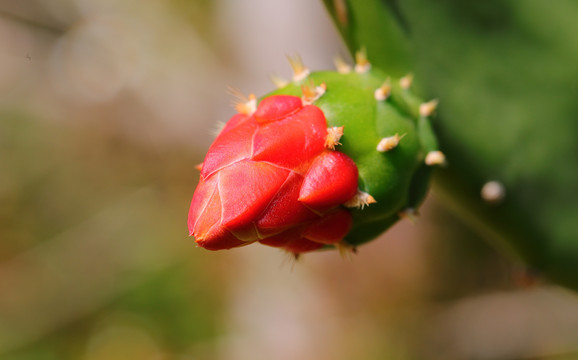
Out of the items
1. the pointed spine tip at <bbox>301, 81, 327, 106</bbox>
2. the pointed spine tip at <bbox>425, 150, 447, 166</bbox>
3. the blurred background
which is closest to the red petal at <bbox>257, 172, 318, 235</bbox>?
the pointed spine tip at <bbox>301, 81, 327, 106</bbox>

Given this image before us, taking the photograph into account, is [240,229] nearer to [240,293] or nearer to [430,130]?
[430,130]

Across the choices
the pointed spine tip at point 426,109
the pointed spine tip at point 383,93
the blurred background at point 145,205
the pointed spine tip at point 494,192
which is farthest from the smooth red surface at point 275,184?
the blurred background at point 145,205

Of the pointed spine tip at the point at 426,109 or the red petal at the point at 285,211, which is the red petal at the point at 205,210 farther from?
the pointed spine tip at the point at 426,109

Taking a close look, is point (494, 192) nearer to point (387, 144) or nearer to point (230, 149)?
point (387, 144)

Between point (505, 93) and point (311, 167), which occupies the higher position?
point (311, 167)

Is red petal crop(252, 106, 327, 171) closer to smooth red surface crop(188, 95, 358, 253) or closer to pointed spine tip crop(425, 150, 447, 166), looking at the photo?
smooth red surface crop(188, 95, 358, 253)

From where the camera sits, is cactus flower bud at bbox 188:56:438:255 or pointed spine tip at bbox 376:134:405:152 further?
pointed spine tip at bbox 376:134:405:152

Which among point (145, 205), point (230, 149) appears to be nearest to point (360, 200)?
point (230, 149)
